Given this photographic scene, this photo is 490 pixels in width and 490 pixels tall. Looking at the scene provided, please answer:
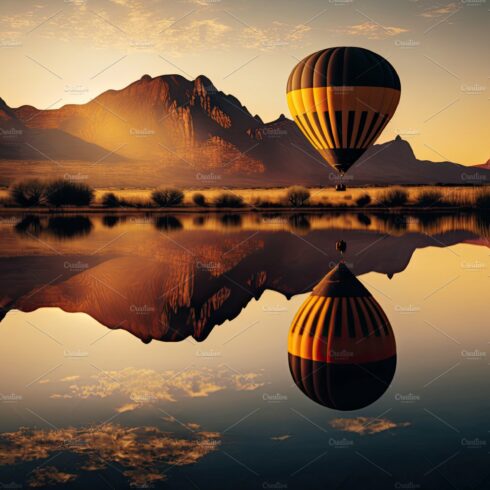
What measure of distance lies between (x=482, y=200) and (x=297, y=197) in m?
15.0

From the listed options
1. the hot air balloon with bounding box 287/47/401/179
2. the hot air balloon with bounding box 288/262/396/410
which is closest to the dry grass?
the hot air balloon with bounding box 287/47/401/179

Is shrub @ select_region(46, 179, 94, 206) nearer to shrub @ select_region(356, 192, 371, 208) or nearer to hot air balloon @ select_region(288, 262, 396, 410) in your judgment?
shrub @ select_region(356, 192, 371, 208)

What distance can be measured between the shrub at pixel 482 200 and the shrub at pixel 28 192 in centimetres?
3594

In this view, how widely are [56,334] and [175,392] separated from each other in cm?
489

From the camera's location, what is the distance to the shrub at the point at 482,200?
197ft

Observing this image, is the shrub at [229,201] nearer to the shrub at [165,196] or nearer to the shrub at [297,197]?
the shrub at [165,196]

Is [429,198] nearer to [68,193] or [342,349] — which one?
[68,193]

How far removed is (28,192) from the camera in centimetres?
6456

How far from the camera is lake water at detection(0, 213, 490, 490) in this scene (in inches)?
321

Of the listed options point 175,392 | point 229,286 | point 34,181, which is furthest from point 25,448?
point 34,181

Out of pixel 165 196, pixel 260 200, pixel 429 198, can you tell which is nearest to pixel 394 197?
pixel 429 198

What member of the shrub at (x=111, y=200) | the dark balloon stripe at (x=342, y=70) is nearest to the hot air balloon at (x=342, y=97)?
the dark balloon stripe at (x=342, y=70)

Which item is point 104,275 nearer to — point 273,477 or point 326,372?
point 326,372

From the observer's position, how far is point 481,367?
12.2m
